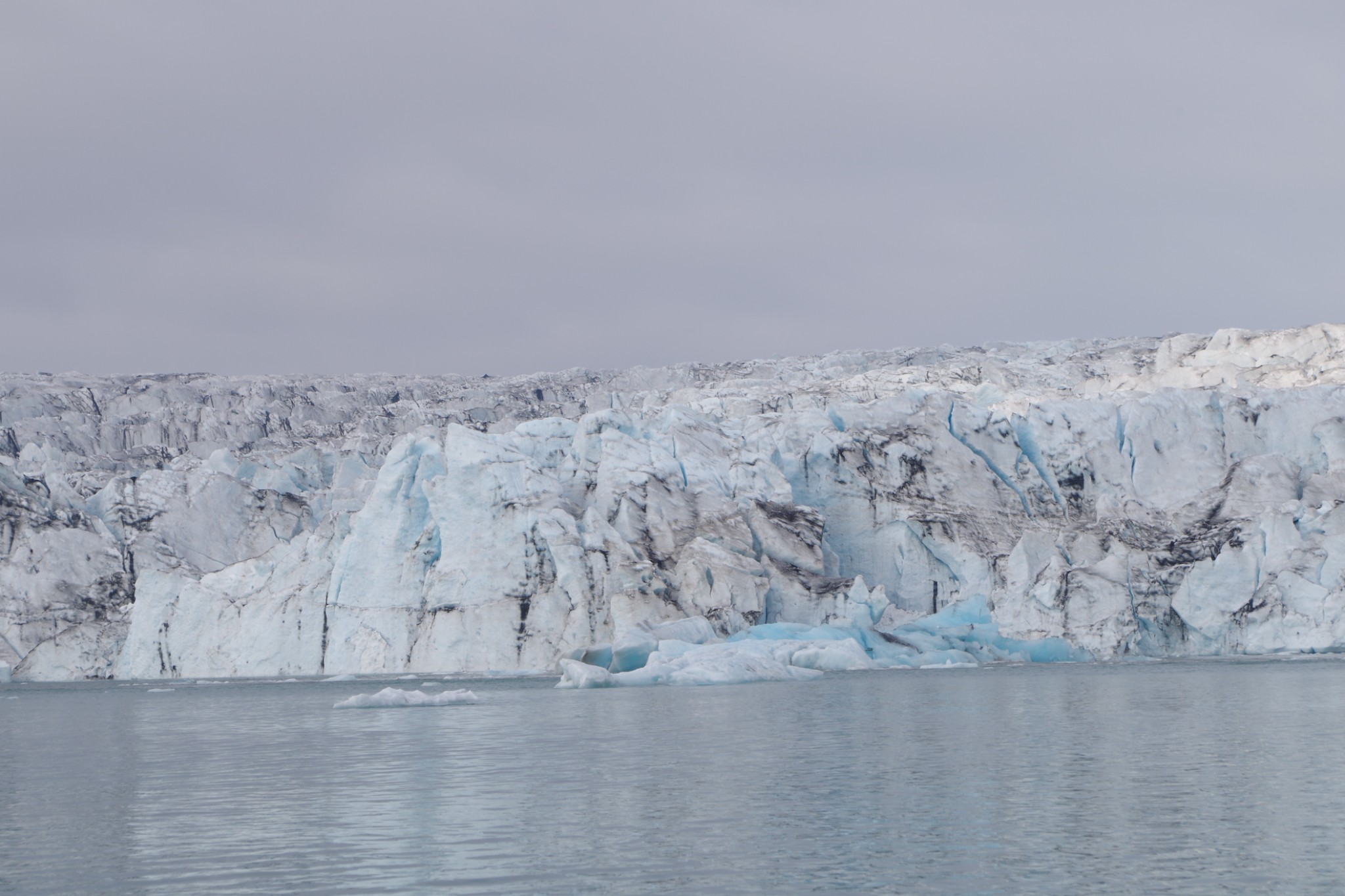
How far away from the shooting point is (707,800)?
1101cm

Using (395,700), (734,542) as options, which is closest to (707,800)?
(395,700)

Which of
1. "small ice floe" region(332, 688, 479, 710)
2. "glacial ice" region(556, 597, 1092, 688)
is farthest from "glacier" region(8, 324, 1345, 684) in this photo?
"small ice floe" region(332, 688, 479, 710)

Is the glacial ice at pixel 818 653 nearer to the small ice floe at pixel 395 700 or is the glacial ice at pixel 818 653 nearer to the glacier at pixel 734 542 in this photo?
the glacier at pixel 734 542

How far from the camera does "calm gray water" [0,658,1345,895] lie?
26.2ft

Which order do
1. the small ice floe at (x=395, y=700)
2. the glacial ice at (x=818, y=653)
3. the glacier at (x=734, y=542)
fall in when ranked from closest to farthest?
1. the small ice floe at (x=395, y=700)
2. the glacial ice at (x=818, y=653)
3. the glacier at (x=734, y=542)

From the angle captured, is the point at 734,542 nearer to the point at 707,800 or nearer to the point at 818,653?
the point at 818,653

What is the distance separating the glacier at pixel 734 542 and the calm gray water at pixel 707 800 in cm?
992

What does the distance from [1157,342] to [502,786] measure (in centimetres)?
5467

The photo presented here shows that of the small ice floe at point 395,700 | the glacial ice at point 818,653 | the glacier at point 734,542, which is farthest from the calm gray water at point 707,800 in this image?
the glacier at point 734,542

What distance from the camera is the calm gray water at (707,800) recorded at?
26.2 ft

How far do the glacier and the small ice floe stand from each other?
4.13 m

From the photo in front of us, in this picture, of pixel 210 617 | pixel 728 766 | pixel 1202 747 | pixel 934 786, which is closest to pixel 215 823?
pixel 728 766

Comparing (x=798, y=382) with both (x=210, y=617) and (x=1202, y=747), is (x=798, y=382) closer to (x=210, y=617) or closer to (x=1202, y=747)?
(x=210, y=617)

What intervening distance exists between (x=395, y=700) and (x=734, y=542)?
12253 mm
